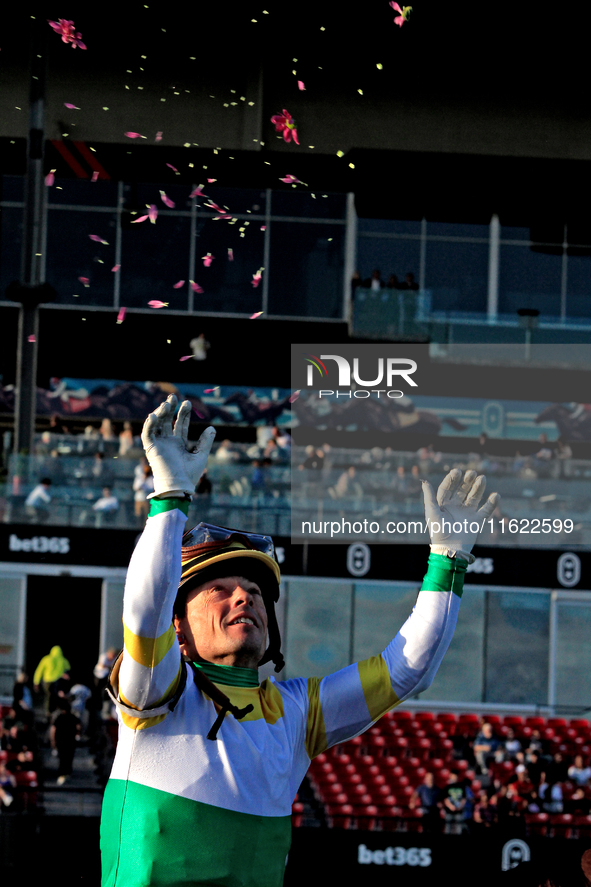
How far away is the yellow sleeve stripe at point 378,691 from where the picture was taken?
3.91m

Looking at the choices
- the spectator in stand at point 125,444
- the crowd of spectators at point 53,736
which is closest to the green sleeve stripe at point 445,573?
the crowd of spectators at point 53,736

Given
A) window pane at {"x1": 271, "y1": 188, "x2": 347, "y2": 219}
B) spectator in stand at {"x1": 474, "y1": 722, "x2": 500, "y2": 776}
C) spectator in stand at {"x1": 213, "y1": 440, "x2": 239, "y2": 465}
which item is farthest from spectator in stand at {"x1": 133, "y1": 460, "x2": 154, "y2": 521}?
window pane at {"x1": 271, "y1": 188, "x2": 347, "y2": 219}

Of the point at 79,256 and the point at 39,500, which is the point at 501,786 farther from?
the point at 79,256

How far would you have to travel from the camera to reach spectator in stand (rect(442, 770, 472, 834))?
1448 cm

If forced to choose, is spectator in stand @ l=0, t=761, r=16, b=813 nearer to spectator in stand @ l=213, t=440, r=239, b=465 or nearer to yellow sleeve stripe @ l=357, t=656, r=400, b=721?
spectator in stand @ l=213, t=440, r=239, b=465

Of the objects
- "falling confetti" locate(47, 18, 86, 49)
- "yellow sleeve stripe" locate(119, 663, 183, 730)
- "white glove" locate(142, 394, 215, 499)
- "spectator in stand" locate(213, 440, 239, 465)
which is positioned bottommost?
"yellow sleeve stripe" locate(119, 663, 183, 730)

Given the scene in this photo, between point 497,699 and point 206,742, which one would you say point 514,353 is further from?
point 206,742

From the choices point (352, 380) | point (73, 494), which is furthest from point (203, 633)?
point (352, 380)

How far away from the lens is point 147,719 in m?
3.58

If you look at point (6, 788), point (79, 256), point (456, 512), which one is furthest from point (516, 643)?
point (456, 512)

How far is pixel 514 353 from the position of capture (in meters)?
26.1

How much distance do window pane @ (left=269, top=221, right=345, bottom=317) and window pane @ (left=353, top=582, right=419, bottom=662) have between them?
6.90 metres

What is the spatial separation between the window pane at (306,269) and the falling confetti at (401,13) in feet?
18.9

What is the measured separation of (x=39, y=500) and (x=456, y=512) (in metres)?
16.1
